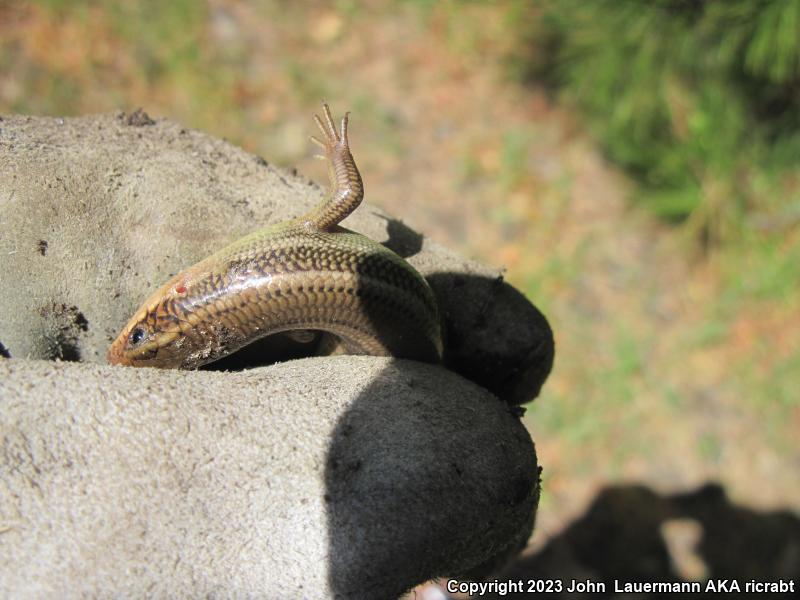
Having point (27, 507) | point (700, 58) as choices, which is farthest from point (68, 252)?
point (700, 58)

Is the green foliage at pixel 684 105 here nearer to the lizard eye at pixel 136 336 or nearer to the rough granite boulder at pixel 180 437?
the rough granite boulder at pixel 180 437

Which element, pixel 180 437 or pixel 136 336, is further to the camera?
pixel 136 336

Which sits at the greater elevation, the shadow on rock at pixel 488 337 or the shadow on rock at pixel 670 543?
the shadow on rock at pixel 488 337

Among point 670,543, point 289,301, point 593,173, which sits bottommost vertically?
point 670,543

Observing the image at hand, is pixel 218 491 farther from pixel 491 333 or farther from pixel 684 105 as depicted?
pixel 684 105

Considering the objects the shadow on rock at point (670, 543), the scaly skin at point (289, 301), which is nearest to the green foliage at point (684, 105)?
the shadow on rock at point (670, 543)

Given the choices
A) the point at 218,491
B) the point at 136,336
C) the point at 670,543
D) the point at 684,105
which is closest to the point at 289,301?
the point at 136,336

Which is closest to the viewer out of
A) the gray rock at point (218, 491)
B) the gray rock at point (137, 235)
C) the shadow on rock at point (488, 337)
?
the gray rock at point (218, 491)
